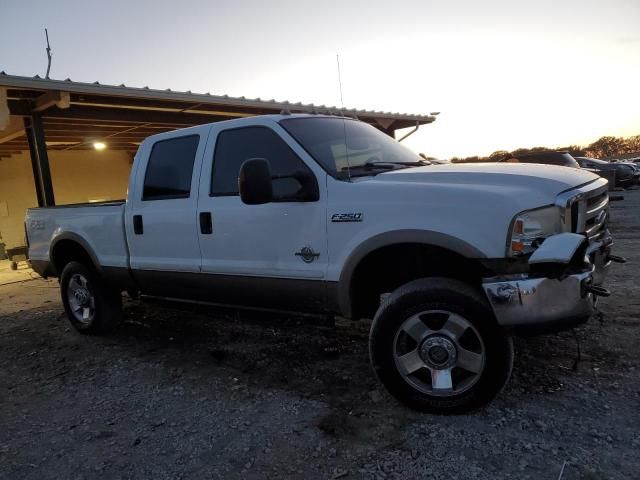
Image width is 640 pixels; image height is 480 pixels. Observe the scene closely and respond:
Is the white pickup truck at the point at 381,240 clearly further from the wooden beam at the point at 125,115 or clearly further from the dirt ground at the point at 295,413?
the wooden beam at the point at 125,115

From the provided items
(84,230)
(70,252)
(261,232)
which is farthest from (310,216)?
(70,252)

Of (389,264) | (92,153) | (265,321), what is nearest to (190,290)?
(265,321)

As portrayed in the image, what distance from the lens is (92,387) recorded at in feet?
12.2

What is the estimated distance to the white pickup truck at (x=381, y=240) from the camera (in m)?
2.54

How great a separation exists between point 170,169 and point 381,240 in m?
2.22

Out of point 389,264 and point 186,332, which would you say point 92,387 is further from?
point 389,264

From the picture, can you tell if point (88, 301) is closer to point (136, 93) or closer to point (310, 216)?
point (310, 216)

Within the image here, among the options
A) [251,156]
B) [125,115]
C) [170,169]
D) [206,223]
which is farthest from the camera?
[125,115]

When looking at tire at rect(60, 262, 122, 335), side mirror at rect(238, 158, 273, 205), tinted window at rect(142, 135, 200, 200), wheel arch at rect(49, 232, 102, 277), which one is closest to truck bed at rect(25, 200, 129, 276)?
wheel arch at rect(49, 232, 102, 277)

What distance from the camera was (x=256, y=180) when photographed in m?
2.94

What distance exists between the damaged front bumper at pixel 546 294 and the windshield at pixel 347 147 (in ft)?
3.94

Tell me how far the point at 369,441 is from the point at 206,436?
98 cm

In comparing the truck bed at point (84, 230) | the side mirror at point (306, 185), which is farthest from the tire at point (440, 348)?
the truck bed at point (84, 230)

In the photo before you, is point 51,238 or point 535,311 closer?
point 535,311
